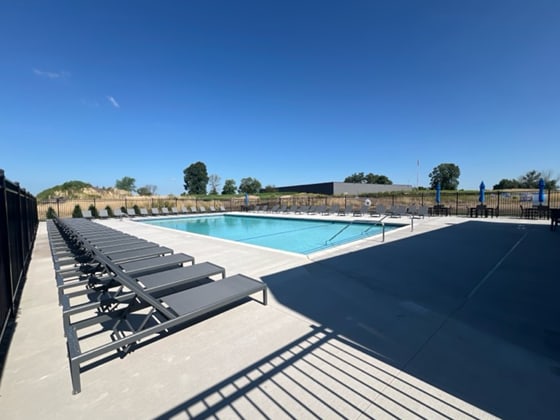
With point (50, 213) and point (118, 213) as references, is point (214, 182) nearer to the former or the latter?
point (118, 213)

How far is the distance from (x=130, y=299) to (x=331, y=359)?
2.06 m

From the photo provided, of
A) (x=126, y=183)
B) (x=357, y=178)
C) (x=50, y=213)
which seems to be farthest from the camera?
(x=357, y=178)

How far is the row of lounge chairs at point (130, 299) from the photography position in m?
2.00

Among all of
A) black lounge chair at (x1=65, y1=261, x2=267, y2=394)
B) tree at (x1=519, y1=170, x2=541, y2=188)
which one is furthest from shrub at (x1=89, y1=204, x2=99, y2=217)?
tree at (x1=519, y1=170, x2=541, y2=188)

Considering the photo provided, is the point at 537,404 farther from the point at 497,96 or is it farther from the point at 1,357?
the point at 497,96

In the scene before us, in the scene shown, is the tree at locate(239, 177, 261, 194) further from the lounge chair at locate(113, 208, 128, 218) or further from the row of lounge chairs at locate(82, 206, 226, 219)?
the lounge chair at locate(113, 208, 128, 218)

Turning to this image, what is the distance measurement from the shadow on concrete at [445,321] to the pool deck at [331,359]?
0.01 meters

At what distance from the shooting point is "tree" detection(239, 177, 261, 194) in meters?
59.6

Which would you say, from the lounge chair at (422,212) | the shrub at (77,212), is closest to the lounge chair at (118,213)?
the shrub at (77,212)

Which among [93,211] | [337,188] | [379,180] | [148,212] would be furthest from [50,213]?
[379,180]

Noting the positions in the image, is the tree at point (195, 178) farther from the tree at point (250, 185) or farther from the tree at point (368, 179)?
the tree at point (368, 179)

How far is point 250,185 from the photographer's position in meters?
60.1

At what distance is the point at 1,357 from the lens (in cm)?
203

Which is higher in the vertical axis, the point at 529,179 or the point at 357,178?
the point at 357,178
